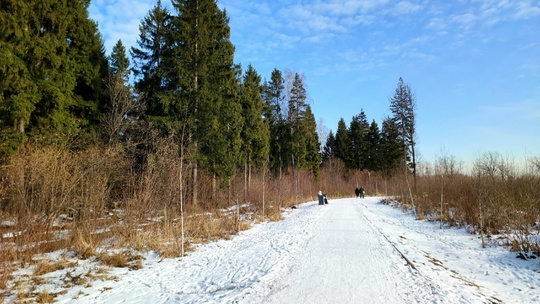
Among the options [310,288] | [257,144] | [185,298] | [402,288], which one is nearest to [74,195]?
[185,298]

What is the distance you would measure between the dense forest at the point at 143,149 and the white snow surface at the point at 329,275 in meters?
1.64

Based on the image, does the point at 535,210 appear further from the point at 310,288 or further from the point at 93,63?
the point at 93,63

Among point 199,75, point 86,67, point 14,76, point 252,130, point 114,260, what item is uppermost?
point 86,67

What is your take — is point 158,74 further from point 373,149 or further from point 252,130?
point 373,149

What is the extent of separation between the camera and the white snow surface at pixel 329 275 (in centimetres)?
568

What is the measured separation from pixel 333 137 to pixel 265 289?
241 ft

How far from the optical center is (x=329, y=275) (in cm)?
668

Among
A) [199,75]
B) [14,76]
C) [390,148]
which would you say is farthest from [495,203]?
[390,148]

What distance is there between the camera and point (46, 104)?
17844mm

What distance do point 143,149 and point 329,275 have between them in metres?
19.2

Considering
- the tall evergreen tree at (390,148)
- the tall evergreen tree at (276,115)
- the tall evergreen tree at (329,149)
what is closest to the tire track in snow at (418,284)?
the tall evergreen tree at (276,115)

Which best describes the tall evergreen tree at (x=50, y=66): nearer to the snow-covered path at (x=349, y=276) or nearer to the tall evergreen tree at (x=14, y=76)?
the tall evergreen tree at (x=14, y=76)

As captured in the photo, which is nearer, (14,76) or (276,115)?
(14,76)

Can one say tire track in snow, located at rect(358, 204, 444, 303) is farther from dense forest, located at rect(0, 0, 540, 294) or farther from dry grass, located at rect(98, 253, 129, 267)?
dry grass, located at rect(98, 253, 129, 267)
